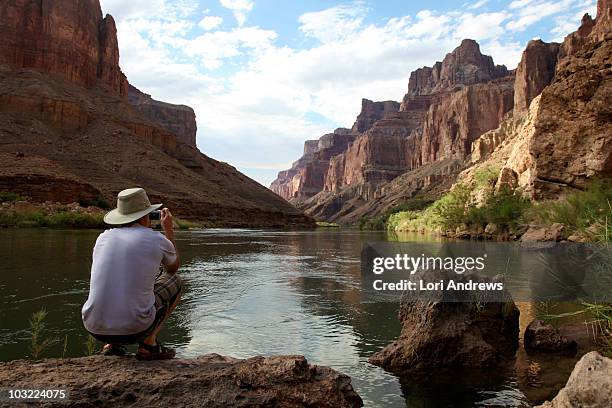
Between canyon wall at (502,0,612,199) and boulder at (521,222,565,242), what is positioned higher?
canyon wall at (502,0,612,199)

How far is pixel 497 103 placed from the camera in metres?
157

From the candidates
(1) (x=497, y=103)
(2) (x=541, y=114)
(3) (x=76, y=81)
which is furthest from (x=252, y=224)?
(1) (x=497, y=103)

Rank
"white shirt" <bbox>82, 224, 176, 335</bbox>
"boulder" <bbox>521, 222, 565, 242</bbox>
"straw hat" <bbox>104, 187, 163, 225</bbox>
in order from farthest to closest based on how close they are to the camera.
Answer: "boulder" <bbox>521, 222, 565, 242</bbox>
"straw hat" <bbox>104, 187, 163, 225</bbox>
"white shirt" <bbox>82, 224, 176, 335</bbox>

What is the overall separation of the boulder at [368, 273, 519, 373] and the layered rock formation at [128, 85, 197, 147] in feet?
528

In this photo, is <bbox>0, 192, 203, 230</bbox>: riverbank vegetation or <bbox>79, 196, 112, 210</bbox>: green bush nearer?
<bbox>0, 192, 203, 230</bbox>: riverbank vegetation

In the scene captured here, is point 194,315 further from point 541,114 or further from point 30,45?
point 30,45

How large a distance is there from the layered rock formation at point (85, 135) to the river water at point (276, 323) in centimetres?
4290

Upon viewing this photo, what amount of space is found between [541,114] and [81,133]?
70.9 meters

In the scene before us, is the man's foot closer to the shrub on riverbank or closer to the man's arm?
the man's arm

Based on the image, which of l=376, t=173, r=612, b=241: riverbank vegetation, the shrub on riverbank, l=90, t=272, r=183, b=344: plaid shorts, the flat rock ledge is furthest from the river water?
the shrub on riverbank

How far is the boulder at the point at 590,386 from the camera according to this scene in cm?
300

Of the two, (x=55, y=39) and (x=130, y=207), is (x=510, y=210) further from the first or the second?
(x=55, y=39)

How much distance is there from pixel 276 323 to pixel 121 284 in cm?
471

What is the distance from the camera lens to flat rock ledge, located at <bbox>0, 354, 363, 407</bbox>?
3350mm
